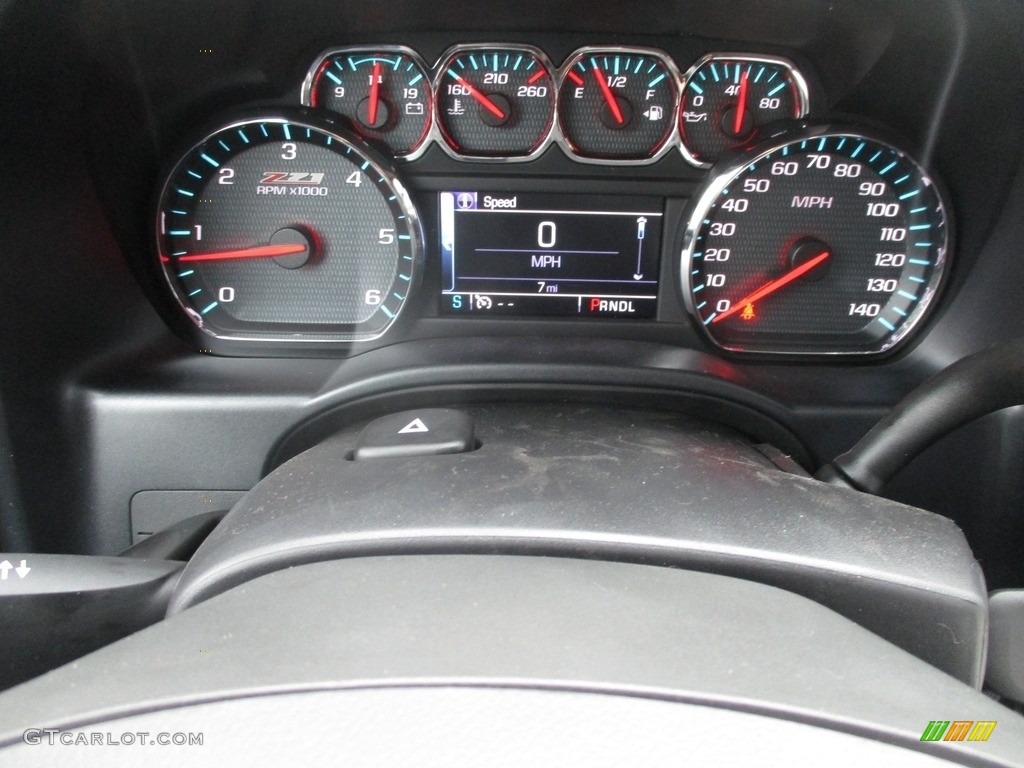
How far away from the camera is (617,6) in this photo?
1.97 m

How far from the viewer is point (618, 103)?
2160 mm

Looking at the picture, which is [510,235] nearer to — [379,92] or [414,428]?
[379,92]

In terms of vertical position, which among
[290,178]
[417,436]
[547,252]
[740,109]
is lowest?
[417,436]

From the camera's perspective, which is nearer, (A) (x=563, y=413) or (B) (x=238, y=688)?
(B) (x=238, y=688)

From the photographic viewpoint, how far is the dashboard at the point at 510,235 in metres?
1.87

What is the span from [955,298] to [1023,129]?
45 cm

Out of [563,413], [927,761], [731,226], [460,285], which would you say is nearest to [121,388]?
[460,285]

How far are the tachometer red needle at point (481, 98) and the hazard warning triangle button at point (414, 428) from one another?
1.00m

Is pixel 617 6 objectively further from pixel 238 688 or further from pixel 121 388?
pixel 238 688

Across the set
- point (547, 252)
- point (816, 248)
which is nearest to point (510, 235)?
point (547, 252)

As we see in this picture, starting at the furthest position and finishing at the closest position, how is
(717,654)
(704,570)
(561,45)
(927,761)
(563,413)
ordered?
(561,45) < (563,413) < (704,570) < (717,654) < (927,761)

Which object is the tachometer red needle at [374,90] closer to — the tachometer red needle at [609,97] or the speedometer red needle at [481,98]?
the speedometer red needle at [481,98]

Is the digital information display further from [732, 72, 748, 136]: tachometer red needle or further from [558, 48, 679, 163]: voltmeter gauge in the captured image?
[732, 72, 748, 136]: tachometer red needle

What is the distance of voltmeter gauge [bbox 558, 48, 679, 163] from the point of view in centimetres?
214
